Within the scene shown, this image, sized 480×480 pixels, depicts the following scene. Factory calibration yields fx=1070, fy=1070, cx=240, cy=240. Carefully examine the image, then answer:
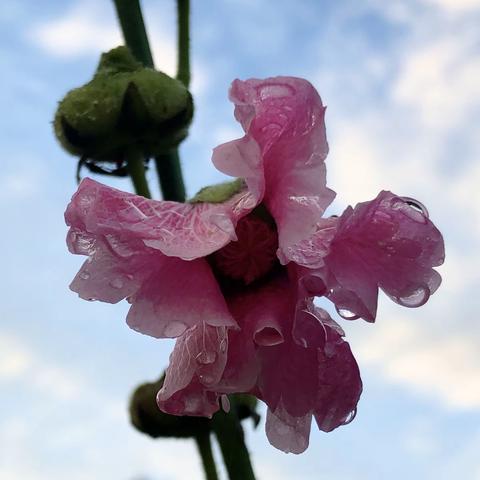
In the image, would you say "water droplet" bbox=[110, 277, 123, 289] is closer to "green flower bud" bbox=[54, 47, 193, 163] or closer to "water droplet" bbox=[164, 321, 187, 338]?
"water droplet" bbox=[164, 321, 187, 338]

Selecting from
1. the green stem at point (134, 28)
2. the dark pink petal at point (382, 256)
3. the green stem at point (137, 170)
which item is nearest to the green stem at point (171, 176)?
the green stem at point (137, 170)

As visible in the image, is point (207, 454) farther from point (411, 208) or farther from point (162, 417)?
point (411, 208)

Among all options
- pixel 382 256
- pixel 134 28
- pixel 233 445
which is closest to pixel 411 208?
pixel 382 256

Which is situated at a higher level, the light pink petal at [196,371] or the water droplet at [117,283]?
the water droplet at [117,283]

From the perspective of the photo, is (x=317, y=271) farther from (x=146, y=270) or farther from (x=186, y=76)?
(x=186, y=76)

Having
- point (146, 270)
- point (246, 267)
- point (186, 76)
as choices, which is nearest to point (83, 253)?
point (146, 270)

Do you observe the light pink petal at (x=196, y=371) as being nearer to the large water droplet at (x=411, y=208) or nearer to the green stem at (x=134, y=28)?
the large water droplet at (x=411, y=208)
